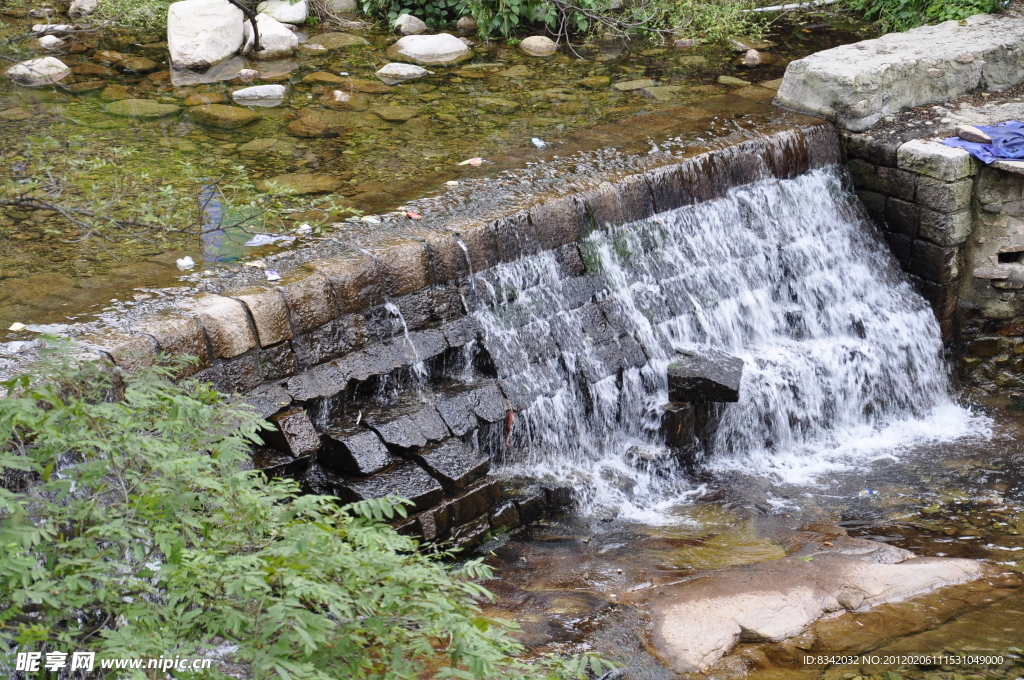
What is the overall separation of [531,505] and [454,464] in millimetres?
537

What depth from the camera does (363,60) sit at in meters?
8.79

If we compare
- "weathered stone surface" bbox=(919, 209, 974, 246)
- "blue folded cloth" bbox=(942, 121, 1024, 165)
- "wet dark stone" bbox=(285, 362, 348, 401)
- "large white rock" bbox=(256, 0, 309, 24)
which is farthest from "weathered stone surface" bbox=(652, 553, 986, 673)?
"large white rock" bbox=(256, 0, 309, 24)

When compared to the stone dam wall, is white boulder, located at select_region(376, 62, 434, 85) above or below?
above

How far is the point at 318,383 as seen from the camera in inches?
189

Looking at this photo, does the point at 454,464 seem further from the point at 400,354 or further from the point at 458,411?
the point at 400,354

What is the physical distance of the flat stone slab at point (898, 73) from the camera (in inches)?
276

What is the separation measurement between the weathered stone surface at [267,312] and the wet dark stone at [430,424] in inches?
31.2

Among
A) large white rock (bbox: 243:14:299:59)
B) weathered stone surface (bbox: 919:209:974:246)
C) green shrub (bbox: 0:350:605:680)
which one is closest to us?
green shrub (bbox: 0:350:605:680)

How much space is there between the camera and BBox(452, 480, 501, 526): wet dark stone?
4613mm

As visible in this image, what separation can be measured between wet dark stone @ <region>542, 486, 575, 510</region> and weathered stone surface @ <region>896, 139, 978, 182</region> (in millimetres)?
3605

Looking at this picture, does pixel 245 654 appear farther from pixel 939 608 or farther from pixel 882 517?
pixel 882 517

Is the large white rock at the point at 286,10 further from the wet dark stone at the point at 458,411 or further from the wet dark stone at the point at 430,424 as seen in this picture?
the wet dark stone at the point at 430,424

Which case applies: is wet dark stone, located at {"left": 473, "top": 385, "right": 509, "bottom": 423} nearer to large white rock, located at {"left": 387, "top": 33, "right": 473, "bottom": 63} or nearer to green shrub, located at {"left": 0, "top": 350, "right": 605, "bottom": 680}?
green shrub, located at {"left": 0, "top": 350, "right": 605, "bottom": 680}

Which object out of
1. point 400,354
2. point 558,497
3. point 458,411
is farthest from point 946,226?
point 400,354
